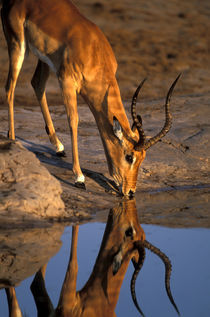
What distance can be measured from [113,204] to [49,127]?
8.15 ft

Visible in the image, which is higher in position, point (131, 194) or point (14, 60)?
point (14, 60)

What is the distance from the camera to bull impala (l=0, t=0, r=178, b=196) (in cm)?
781

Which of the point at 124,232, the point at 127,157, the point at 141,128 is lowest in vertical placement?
the point at 127,157

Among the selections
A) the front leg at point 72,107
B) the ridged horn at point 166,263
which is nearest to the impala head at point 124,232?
the ridged horn at point 166,263

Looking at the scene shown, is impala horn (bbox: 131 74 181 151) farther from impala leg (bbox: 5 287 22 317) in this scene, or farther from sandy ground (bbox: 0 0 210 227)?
impala leg (bbox: 5 287 22 317)

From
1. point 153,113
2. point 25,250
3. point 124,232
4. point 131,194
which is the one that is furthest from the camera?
point 153,113

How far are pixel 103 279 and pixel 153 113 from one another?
7.61 metres

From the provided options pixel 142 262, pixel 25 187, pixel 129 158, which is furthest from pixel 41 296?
pixel 129 158

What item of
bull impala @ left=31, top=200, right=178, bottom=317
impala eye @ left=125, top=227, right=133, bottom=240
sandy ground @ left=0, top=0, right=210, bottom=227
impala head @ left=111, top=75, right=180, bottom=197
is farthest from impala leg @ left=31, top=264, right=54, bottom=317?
impala head @ left=111, top=75, right=180, bottom=197

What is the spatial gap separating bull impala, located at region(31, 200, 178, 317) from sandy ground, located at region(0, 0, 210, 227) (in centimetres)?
82

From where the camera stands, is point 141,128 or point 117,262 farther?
point 141,128

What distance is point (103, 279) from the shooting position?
15.4 feet

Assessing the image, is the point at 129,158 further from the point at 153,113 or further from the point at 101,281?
the point at 153,113

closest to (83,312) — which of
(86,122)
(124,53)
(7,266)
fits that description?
(7,266)
